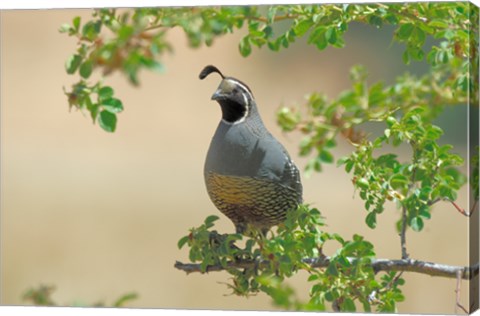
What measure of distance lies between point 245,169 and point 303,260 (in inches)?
16.5

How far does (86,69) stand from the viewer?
11.6 feet

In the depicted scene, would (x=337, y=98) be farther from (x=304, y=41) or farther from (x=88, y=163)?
(x=88, y=163)

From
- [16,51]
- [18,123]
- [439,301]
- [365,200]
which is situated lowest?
[439,301]

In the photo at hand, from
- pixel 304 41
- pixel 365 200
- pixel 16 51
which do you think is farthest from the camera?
pixel 16 51

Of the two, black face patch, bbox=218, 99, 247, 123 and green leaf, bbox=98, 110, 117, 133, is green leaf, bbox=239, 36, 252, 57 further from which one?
green leaf, bbox=98, 110, 117, 133

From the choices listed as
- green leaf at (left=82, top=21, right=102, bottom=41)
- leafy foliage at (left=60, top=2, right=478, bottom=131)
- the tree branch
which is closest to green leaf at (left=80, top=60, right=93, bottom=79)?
leafy foliage at (left=60, top=2, right=478, bottom=131)

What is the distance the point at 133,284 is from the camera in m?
4.01

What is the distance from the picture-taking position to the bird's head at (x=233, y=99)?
373 cm

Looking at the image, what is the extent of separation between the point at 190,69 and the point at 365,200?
0.89m

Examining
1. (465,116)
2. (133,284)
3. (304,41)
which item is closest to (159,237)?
(133,284)

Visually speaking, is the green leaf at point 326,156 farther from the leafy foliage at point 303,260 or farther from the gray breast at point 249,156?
the leafy foliage at point 303,260

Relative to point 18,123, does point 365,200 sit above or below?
below

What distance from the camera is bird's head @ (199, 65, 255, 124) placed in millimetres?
3729

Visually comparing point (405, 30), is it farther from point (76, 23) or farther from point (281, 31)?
point (76, 23)
